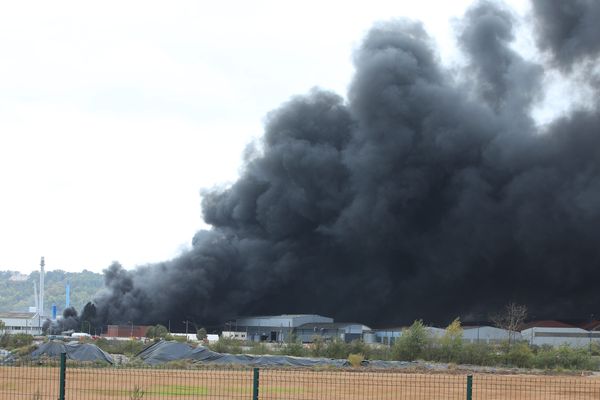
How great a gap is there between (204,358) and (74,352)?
6925 millimetres

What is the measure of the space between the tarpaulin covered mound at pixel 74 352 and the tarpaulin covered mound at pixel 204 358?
2.38 meters

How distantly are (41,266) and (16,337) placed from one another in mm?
81789

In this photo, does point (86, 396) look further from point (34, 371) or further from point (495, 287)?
point (495, 287)

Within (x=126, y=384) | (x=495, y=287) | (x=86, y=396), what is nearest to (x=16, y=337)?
(x=126, y=384)

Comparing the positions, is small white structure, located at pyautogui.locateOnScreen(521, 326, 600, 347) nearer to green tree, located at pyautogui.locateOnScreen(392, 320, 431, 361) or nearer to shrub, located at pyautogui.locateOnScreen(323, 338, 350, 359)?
green tree, located at pyautogui.locateOnScreen(392, 320, 431, 361)

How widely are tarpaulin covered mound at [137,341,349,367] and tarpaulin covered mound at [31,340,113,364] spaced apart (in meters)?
2.38

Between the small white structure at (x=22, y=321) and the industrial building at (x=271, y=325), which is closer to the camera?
the industrial building at (x=271, y=325)

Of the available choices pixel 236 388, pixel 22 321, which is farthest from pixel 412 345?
pixel 22 321

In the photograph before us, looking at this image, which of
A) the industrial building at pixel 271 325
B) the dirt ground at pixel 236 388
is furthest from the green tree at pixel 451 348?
the industrial building at pixel 271 325

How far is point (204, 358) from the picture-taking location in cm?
4897

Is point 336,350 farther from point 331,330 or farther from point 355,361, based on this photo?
point 331,330

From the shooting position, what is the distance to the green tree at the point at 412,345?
189 feet

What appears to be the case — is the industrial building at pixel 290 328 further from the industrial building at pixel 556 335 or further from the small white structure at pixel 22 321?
the small white structure at pixel 22 321

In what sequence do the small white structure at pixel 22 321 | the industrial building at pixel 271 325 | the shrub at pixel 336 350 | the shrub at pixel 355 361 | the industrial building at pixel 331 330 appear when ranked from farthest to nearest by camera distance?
the small white structure at pixel 22 321 → the industrial building at pixel 271 325 → the industrial building at pixel 331 330 → the shrub at pixel 336 350 → the shrub at pixel 355 361
